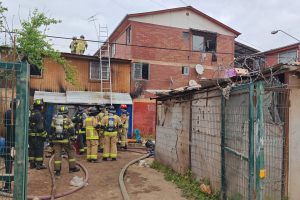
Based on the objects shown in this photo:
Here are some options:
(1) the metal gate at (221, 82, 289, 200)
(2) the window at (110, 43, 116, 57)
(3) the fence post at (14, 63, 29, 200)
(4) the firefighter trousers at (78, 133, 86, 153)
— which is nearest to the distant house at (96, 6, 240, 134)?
(2) the window at (110, 43, 116, 57)

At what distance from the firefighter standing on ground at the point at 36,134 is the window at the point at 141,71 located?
13.6 meters

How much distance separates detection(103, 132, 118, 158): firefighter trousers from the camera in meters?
12.7

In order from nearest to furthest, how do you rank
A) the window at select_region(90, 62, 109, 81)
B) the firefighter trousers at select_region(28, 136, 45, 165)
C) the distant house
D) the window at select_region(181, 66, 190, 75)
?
the firefighter trousers at select_region(28, 136, 45, 165)
the window at select_region(90, 62, 109, 81)
the distant house
the window at select_region(181, 66, 190, 75)

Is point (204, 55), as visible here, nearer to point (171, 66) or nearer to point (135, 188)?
point (171, 66)

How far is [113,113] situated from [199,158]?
17.9 feet

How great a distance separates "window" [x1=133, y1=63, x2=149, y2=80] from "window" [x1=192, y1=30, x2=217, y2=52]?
445 centimetres

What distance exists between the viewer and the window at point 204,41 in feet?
87.8

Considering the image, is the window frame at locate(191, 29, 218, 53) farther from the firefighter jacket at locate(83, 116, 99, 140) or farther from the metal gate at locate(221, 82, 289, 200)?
the metal gate at locate(221, 82, 289, 200)

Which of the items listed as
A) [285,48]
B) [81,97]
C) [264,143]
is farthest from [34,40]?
[285,48]

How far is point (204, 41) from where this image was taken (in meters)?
27.2

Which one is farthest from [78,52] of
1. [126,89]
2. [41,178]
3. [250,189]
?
[250,189]

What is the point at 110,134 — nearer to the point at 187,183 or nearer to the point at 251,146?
the point at 187,183

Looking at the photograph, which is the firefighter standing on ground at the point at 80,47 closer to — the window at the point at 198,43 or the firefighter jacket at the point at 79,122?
the window at the point at 198,43

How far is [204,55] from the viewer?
26781 millimetres
